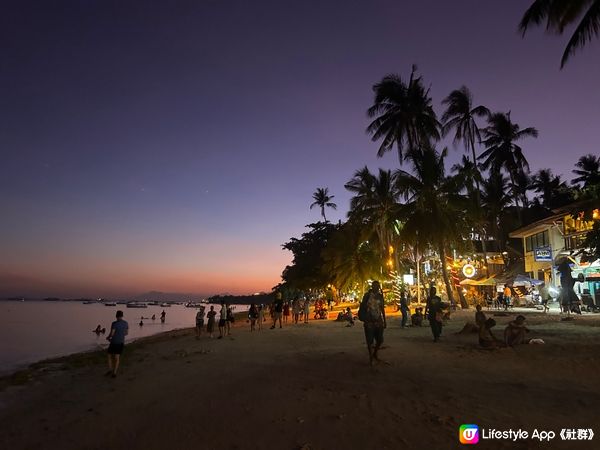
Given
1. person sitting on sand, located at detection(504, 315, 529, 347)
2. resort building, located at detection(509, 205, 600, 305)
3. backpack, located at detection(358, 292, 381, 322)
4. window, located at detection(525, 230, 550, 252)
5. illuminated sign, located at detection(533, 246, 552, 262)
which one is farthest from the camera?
window, located at detection(525, 230, 550, 252)

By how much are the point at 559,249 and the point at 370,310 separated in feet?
88.0

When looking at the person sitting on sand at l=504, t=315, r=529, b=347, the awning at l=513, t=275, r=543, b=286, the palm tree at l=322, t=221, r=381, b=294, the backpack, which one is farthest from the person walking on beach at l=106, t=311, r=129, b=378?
the awning at l=513, t=275, r=543, b=286

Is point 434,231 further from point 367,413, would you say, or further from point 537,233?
point 367,413

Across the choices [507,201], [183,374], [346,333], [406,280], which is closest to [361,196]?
[406,280]

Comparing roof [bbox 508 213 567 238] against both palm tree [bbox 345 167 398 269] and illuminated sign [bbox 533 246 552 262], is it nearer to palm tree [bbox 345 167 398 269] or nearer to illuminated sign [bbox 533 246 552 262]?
illuminated sign [bbox 533 246 552 262]

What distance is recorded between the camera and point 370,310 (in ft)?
29.6

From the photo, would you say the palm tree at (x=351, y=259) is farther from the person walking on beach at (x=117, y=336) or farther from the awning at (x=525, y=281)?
the person walking on beach at (x=117, y=336)

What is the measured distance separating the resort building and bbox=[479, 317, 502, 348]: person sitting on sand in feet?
45.6

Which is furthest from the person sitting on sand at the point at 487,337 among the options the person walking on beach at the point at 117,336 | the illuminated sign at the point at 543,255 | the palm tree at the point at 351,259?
the palm tree at the point at 351,259

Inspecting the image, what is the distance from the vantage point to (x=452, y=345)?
38.5 ft

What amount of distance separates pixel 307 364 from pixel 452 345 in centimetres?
481

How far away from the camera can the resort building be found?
82.0 feet

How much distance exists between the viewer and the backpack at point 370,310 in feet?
29.6

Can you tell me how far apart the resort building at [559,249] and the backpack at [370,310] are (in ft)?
57.5
